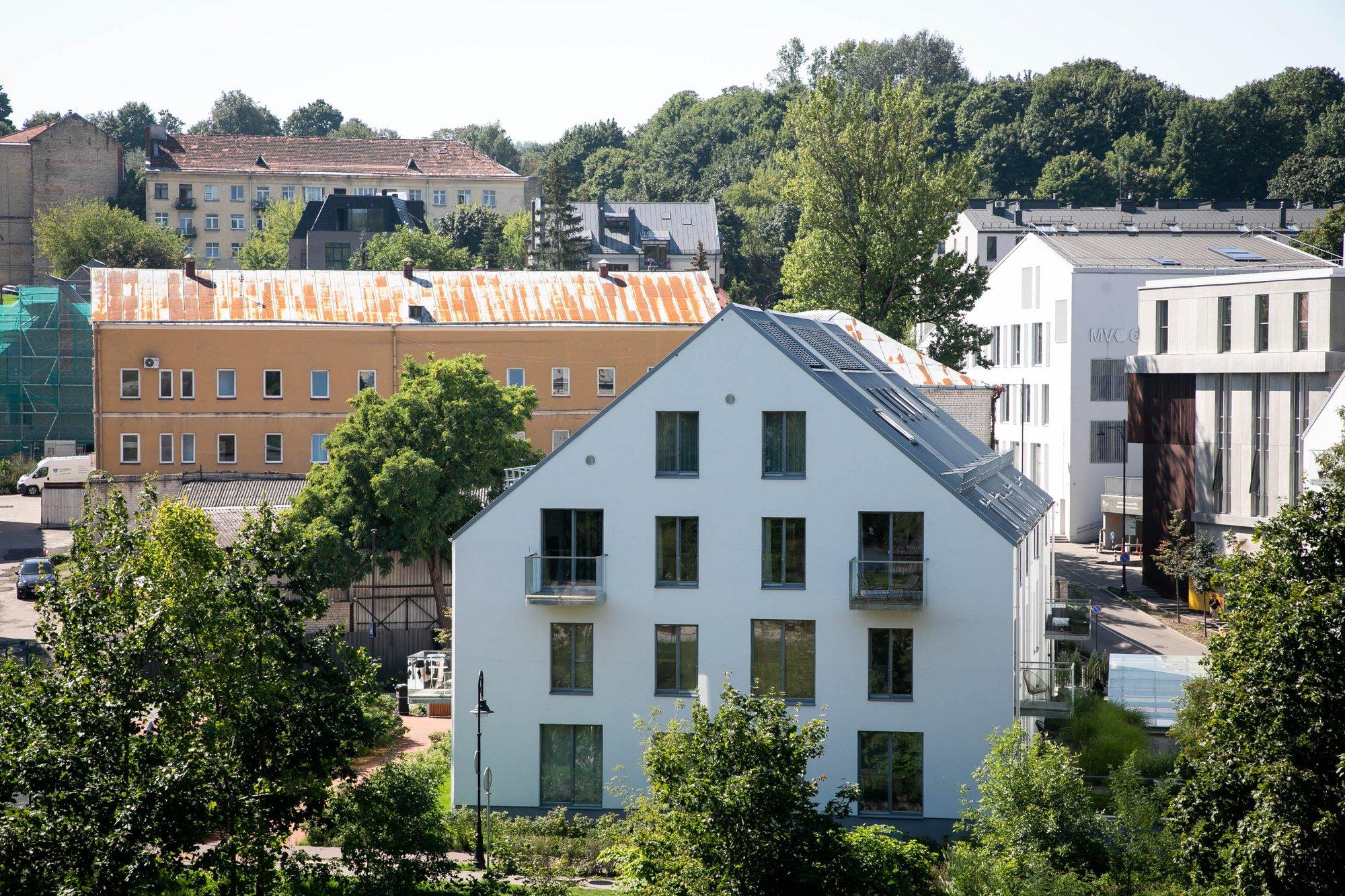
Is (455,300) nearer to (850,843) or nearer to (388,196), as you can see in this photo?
(850,843)

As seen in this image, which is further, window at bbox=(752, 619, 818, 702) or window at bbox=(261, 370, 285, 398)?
window at bbox=(261, 370, 285, 398)

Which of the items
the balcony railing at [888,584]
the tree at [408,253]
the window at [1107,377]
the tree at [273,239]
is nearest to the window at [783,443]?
the balcony railing at [888,584]

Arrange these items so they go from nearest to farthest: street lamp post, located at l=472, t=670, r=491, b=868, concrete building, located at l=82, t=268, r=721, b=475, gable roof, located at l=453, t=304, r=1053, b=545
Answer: street lamp post, located at l=472, t=670, r=491, b=868
gable roof, located at l=453, t=304, r=1053, b=545
concrete building, located at l=82, t=268, r=721, b=475

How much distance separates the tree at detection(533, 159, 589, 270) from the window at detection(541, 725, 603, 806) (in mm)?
75115

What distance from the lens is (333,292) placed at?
58.6 m

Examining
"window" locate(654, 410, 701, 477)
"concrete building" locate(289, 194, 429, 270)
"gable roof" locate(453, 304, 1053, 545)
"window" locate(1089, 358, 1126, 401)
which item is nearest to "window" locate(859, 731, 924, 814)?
"gable roof" locate(453, 304, 1053, 545)

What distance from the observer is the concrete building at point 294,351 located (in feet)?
184

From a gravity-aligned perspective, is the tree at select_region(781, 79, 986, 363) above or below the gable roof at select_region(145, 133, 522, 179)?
below

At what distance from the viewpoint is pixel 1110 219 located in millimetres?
92000

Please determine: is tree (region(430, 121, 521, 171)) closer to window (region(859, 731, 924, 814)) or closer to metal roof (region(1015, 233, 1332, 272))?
metal roof (region(1015, 233, 1332, 272))

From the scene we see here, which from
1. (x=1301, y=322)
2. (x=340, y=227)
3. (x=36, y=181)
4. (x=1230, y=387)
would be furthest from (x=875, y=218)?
(x=36, y=181)

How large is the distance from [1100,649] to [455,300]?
30122 mm

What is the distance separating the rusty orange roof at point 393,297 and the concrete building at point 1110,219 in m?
33.2

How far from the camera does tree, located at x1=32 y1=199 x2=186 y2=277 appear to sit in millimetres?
103812
